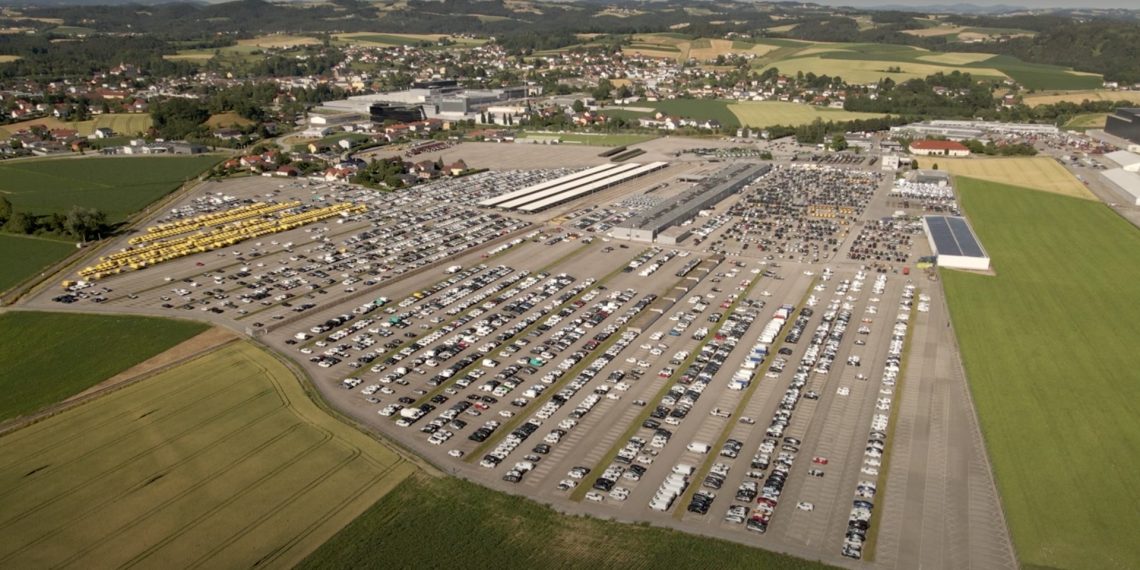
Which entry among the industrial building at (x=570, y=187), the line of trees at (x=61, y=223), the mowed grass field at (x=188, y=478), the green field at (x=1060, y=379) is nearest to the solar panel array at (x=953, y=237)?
the green field at (x=1060, y=379)

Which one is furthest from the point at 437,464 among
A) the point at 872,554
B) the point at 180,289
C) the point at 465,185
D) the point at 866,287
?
the point at 465,185

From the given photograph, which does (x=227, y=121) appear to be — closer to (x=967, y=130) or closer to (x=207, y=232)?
(x=207, y=232)

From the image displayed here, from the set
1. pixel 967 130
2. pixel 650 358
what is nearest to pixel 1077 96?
pixel 967 130

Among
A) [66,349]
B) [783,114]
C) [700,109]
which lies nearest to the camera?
[66,349]

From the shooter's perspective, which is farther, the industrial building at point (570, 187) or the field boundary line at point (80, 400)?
the industrial building at point (570, 187)

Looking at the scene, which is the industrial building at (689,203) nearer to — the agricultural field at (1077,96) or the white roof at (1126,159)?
the white roof at (1126,159)

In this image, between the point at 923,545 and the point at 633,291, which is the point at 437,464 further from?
the point at 633,291
